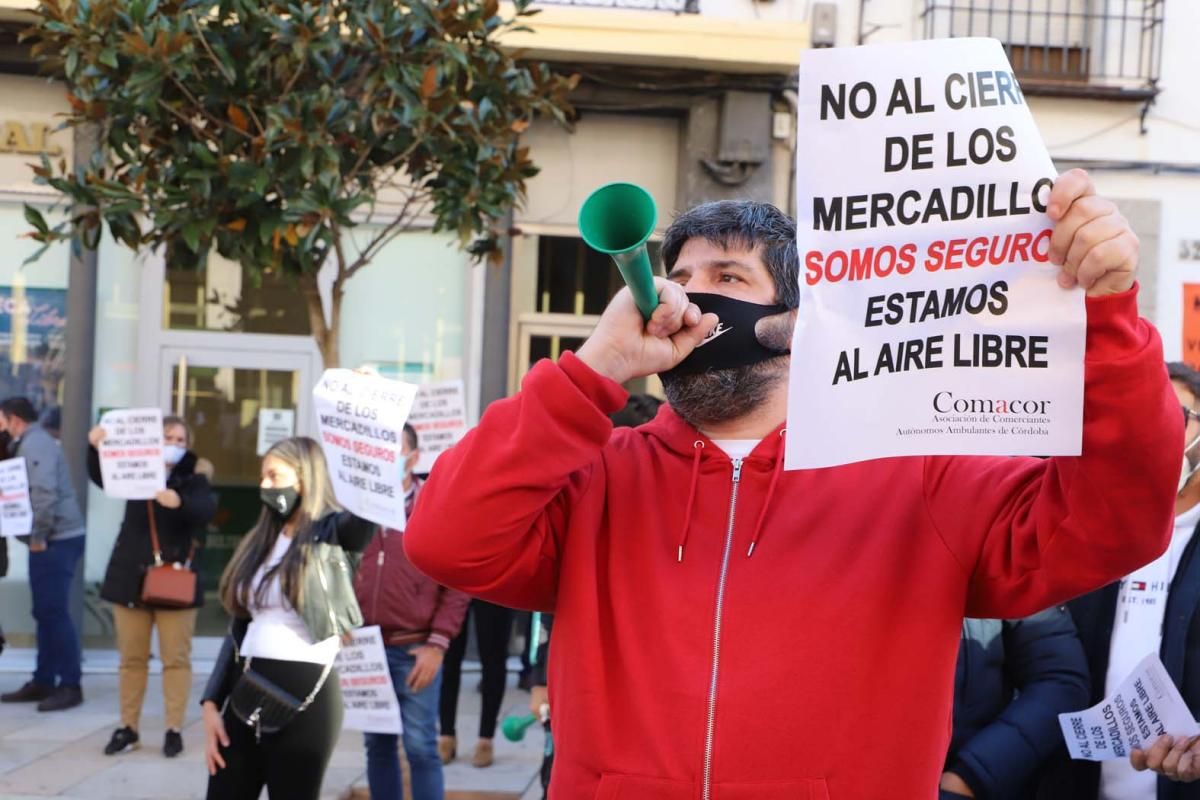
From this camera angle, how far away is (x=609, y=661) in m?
2.27

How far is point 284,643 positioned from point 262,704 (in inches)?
10.1

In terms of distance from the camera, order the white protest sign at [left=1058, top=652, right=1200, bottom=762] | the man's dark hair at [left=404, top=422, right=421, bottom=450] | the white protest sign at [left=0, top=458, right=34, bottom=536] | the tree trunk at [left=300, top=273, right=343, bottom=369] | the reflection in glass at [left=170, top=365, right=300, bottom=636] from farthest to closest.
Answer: the reflection in glass at [left=170, top=365, right=300, bottom=636], the white protest sign at [left=0, top=458, right=34, bottom=536], the man's dark hair at [left=404, top=422, right=421, bottom=450], the tree trunk at [left=300, top=273, right=343, bottom=369], the white protest sign at [left=1058, top=652, right=1200, bottom=762]

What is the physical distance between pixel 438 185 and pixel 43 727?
14.8 ft

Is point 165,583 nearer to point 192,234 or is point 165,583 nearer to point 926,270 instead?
point 192,234

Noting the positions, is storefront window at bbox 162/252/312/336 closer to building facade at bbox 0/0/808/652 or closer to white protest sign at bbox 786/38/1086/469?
building facade at bbox 0/0/808/652

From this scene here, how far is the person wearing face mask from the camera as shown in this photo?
483 centimetres

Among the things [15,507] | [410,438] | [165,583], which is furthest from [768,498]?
[15,507]

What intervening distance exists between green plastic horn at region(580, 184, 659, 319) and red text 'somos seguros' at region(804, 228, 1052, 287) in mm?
252

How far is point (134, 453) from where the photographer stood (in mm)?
7695

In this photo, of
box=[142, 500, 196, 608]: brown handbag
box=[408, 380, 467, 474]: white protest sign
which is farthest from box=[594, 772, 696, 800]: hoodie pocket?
box=[142, 500, 196, 608]: brown handbag

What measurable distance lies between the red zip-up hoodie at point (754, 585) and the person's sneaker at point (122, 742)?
6.15 meters

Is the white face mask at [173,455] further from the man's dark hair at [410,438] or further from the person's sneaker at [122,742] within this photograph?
the man's dark hair at [410,438]

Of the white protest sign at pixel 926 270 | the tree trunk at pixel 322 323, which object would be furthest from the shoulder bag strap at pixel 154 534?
the white protest sign at pixel 926 270

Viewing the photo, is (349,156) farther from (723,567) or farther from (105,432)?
(723,567)
